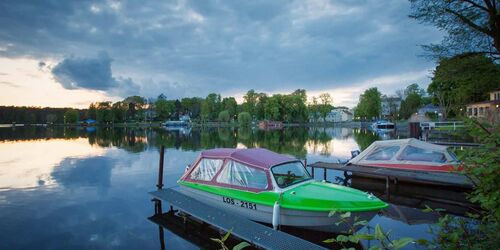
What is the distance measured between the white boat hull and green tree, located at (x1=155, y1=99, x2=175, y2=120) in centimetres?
16404

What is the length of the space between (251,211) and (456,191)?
10.9 m

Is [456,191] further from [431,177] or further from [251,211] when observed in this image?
→ [251,211]

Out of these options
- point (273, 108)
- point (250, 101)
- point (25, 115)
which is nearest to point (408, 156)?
point (273, 108)

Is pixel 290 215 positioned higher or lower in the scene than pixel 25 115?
lower

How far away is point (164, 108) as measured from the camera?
166875 mm

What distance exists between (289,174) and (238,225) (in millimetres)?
2744

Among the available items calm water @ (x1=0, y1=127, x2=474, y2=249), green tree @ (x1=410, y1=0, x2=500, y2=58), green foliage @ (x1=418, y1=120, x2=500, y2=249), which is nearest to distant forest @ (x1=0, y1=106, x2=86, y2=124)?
calm water @ (x1=0, y1=127, x2=474, y2=249)

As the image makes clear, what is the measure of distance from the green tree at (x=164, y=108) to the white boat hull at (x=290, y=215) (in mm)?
164043

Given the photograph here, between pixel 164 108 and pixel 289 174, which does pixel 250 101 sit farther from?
pixel 289 174

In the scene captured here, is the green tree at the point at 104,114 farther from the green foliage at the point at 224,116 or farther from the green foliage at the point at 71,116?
the green foliage at the point at 224,116

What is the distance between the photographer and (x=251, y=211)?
30.4 feet

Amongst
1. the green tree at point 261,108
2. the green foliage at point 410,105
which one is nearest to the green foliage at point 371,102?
the green foliage at point 410,105

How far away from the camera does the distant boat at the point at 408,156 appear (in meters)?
14.6

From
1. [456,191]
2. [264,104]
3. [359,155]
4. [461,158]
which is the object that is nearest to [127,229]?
[461,158]
